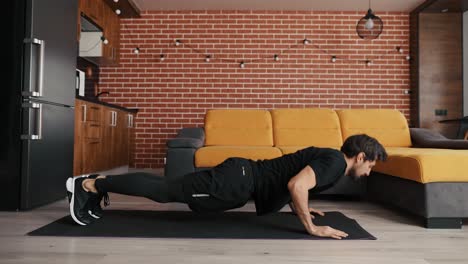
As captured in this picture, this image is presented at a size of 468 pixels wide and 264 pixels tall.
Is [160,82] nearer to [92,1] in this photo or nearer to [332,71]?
[92,1]

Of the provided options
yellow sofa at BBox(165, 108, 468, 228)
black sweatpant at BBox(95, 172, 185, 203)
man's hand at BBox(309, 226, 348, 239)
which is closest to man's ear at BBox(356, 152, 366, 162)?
man's hand at BBox(309, 226, 348, 239)

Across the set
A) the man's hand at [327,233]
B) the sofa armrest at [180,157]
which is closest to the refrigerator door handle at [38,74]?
the sofa armrest at [180,157]

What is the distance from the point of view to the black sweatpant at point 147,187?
230 cm

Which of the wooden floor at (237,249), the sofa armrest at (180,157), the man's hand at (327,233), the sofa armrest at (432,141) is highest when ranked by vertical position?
the sofa armrest at (432,141)

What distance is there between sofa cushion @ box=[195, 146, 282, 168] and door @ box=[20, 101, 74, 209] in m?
1.10

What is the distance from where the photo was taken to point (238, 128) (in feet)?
14.1

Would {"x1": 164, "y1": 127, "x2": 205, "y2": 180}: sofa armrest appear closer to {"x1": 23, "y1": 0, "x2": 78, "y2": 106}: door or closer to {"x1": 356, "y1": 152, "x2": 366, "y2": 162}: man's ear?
{"x1": 23, "y1": 0, "x2": 78, "y2": 106}: door

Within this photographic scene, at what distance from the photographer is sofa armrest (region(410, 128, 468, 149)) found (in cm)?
362

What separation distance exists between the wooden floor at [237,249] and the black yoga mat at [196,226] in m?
0.08

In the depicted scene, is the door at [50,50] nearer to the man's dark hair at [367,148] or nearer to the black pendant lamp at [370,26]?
the man's dark hair at [367,148]

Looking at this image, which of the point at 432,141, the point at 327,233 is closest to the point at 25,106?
the point at 327,233

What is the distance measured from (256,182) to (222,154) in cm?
125

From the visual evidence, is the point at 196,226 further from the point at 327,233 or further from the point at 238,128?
the point at 238,128

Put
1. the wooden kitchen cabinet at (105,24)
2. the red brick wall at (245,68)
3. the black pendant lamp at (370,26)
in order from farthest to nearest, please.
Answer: the red brick wall at (245,68) → the black pendant lamp at (370,26) → the wooden kitchen cabinet at (105,24)
